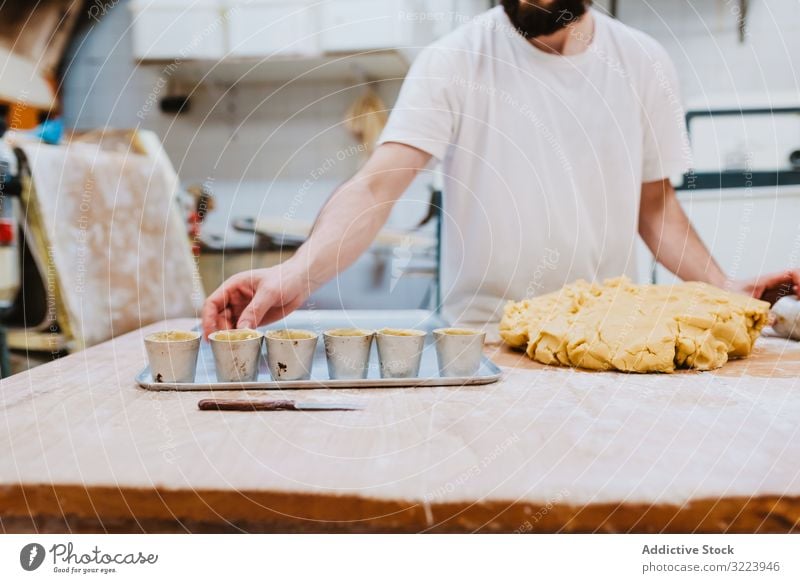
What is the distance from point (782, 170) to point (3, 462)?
2471mm

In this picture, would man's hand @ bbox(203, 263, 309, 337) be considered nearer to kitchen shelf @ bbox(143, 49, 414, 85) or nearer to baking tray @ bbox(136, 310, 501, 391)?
baking tray @ bbox(136, 310, 501, 391)

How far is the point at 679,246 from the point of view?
3.89 feet

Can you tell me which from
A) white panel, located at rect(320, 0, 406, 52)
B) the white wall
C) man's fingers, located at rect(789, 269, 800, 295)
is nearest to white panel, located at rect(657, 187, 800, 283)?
the white wall

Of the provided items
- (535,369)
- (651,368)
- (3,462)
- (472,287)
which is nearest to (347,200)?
(472,287)

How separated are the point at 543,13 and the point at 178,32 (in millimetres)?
2227

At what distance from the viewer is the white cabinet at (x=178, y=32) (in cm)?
252

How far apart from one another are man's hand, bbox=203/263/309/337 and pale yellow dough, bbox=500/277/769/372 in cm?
33

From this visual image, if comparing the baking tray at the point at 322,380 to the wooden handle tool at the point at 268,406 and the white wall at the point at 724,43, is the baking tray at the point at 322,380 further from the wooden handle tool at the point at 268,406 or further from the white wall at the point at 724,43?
the white wall at the point at 724,43

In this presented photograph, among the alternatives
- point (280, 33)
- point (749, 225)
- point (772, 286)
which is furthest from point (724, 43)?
point (280, 33)

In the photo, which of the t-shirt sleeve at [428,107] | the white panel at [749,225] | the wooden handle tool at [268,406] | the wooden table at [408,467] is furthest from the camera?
the white panel at [749,225]

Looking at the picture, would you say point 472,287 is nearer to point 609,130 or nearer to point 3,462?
point 609,130

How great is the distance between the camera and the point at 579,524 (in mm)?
448

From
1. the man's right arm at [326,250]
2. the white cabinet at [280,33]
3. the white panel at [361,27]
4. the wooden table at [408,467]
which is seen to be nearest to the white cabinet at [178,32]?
the white cabinet at [280,33]

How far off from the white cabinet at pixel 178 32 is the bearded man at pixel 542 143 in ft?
5.37
